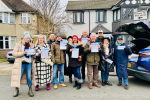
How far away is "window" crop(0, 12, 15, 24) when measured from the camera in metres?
17.7

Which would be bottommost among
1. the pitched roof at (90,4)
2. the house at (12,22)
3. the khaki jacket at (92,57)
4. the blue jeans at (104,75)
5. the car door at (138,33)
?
the blue jeans at (104,75)

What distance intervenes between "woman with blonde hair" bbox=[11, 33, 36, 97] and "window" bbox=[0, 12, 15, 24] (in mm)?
16116

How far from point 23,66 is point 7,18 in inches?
656

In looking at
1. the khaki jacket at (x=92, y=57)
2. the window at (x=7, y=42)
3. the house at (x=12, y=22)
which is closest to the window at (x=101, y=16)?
the house at (x=12, y=22)

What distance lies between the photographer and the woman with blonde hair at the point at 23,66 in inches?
160

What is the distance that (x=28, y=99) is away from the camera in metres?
4.01

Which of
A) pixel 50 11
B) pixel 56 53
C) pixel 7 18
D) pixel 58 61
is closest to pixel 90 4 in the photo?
pixel 50 11

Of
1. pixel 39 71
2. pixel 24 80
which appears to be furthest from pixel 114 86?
pixel 24 80

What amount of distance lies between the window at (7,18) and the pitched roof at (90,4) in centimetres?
793

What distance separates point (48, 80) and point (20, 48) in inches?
57.8

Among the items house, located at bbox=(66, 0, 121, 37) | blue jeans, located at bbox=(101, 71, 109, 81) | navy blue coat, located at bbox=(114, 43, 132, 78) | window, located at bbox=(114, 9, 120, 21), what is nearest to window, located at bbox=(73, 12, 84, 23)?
house, located at bbox=(66, 0, 121, 37)

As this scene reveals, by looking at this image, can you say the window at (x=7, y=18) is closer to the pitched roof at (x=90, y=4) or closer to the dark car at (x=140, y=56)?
the pitched roof at (x=90, y=4)

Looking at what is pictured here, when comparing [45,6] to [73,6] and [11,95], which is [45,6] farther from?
[11,95]

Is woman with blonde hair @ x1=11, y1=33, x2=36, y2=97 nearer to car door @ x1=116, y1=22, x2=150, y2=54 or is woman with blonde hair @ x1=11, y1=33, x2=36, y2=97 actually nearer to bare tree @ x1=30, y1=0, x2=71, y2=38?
car door @ x1=116, y1=22, x2=150, y2=54
